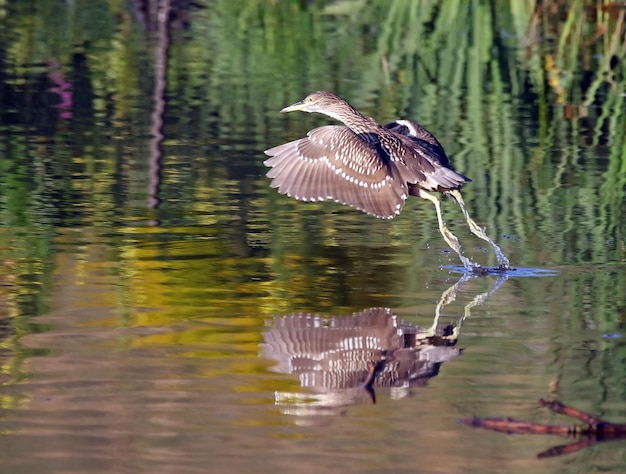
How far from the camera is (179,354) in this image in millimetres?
5715

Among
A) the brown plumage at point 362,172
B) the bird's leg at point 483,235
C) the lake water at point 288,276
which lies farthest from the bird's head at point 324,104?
the bird's leg at point 483,235

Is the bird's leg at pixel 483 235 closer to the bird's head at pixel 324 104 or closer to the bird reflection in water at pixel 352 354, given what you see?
the bird reflection in water at pixel 352 354

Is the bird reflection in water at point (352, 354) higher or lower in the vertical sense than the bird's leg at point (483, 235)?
lower

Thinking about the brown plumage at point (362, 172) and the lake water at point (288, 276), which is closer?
the lake water at point (288, 276)

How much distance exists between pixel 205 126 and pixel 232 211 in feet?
9.82

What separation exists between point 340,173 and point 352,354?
2.02 meters

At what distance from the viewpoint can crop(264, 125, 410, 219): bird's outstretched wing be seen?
7.53 meters

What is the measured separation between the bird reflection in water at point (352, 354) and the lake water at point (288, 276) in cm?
2

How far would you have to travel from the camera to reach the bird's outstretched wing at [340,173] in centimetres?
753

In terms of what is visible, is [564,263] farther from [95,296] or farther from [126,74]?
[126,74]

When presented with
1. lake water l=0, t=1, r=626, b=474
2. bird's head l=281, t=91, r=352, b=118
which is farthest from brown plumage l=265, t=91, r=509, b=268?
bird's head l=281, t=91, r=352, b=118

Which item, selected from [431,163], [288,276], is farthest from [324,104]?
[288,276]

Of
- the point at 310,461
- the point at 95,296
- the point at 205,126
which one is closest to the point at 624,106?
the point at 205,126

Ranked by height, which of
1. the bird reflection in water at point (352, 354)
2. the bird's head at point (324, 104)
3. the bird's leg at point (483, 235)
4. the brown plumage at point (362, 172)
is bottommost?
the bird reflection in water at point (352, 354)
